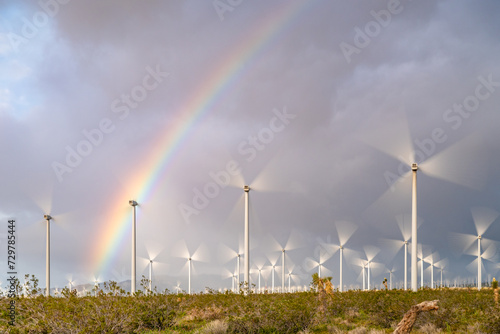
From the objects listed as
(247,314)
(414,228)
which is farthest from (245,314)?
(414,228)

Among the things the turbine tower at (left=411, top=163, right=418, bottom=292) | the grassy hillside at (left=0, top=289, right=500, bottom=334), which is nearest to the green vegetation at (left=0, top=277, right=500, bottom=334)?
the grassy hillside at (left=0, top=289, right=500, bottom=334)

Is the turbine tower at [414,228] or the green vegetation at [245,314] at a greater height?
the turbine tower at [414,228]

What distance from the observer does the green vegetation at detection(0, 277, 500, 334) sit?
55.9 feet

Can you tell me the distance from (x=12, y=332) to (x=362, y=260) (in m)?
123

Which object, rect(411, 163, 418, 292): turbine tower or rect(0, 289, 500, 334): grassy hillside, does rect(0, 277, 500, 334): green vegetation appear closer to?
rect(0, 289, 500, 334): grassy hillside

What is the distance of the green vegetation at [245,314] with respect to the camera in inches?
671

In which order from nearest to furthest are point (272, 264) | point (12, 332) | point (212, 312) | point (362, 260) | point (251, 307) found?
point (12, 332) → point (251, 307) → point (212, 312) → point (362, 260) → point (272, 264)

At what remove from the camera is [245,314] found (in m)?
21.3

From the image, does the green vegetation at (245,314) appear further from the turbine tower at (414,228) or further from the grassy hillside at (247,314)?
the turbine tower at (414,228)

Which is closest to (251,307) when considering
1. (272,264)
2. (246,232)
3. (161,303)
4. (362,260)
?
(161,303)

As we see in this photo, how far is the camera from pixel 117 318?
56.9 ft

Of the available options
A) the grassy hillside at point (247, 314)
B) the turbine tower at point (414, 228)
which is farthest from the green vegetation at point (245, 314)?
the turbine tower at point (414, 228)

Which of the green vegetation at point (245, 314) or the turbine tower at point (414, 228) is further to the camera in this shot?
the turbine tower at point (414, 228)

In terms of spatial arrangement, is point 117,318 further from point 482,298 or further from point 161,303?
point 482,298
